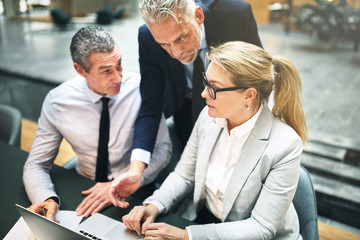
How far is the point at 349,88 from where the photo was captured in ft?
15.7

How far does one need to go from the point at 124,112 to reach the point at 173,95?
0.36 meters

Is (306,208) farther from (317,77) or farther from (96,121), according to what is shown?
(317,77)

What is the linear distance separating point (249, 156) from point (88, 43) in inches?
38.6

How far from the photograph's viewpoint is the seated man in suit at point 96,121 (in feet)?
5.32

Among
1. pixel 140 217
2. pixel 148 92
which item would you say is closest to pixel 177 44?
pixel 148 92

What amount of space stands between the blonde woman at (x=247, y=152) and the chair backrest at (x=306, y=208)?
0.36 feet

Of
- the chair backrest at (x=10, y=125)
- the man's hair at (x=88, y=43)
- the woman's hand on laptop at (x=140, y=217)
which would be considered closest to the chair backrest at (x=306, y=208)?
the woman's hand on laptop at (x=140, y=217)

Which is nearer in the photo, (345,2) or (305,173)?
(305,173)

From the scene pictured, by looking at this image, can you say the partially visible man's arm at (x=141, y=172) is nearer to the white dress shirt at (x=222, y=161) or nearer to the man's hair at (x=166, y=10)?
the white dress shirt at (x=222, y=161)

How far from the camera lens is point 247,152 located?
4.25 ft

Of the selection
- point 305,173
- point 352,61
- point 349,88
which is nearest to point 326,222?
point 305,173

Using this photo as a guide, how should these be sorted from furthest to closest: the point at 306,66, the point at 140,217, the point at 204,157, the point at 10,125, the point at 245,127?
the point at 306,66
the point at 10,125
the point at 204,157
the point at 245,127
the point at 140,217

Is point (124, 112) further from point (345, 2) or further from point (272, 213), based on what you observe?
point (345, 2)

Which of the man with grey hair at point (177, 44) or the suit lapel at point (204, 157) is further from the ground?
the man with grey hair at point (177, 44)
